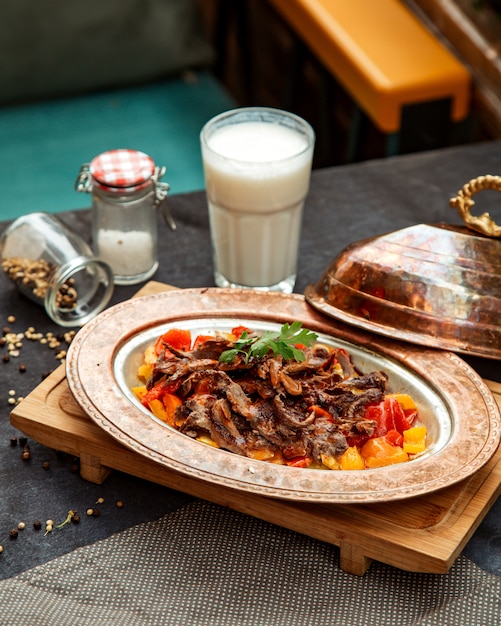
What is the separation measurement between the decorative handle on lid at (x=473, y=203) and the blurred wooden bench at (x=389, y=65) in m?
1.57

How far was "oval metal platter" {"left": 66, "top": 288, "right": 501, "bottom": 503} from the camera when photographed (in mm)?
1609

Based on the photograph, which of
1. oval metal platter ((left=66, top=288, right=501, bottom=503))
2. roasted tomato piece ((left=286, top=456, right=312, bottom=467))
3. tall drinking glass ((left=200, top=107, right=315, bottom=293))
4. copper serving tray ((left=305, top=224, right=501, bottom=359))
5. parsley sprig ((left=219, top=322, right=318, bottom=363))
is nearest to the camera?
oval metal platter ((left=66, top=288, right=501, bottom=503))

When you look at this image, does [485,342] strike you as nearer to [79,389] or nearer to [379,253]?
Answer: [379,253]

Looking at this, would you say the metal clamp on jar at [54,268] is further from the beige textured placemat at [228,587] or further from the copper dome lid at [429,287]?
the beige textured placemat at [228,587]

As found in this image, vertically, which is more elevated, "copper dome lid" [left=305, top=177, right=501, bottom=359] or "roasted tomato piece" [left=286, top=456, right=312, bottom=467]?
"copper dome lid" [left=305, top=177, right=501, bottom=359]

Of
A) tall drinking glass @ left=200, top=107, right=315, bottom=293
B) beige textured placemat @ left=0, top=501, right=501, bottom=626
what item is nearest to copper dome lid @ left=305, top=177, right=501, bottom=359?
tall drinking glass @ left=200, top=107, right=315, bottom=293

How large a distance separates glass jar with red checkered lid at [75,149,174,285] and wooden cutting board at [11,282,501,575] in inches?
25.3

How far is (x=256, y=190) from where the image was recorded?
89.0 inches

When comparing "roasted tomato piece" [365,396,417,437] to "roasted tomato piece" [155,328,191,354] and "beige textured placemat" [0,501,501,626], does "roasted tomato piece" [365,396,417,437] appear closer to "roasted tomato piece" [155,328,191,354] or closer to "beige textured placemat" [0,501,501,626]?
"beige textured placemat" [0,501,501,626]

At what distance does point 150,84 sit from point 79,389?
271 cm

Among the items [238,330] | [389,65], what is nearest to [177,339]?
[238,330]

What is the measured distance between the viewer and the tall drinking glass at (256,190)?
2.24 meters

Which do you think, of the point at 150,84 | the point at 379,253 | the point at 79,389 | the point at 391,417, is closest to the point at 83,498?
the point at 79,389

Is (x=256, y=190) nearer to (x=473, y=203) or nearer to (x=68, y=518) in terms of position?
(x=473, y=203)
